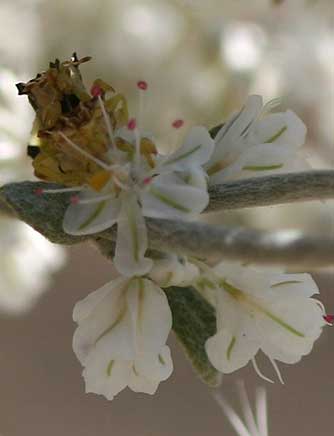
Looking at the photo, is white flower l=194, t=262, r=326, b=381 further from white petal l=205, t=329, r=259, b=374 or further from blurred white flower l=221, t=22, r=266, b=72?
blurred white flower l=221, t=22, r=266, b=72

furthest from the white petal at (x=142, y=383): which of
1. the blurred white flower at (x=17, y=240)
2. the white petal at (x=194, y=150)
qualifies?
the blurred white flower at (x=17, y=240)

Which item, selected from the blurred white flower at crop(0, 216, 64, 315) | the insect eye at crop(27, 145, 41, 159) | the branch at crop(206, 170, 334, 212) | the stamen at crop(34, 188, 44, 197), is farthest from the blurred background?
the branch at crop(206, 170, 334, 212)

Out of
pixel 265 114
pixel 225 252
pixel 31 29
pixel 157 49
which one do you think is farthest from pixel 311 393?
pixel 225 252

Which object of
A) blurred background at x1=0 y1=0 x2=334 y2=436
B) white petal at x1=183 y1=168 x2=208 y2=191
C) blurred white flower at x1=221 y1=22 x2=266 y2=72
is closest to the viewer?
white petal at x1=183 y1=168 x2=208 y2=191

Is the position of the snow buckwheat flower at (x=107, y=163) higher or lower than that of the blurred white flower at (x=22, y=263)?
higher

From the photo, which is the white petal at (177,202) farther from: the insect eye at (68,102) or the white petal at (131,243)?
the insect eye at (68,102)

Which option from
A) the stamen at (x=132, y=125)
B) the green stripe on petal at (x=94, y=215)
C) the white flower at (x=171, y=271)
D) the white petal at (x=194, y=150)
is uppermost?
the stamen at (x=132, y=125)

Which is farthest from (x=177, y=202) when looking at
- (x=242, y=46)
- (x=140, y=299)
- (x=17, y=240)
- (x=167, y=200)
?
(x=242, y=46)

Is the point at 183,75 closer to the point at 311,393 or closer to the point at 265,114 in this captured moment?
the point at 265,114
